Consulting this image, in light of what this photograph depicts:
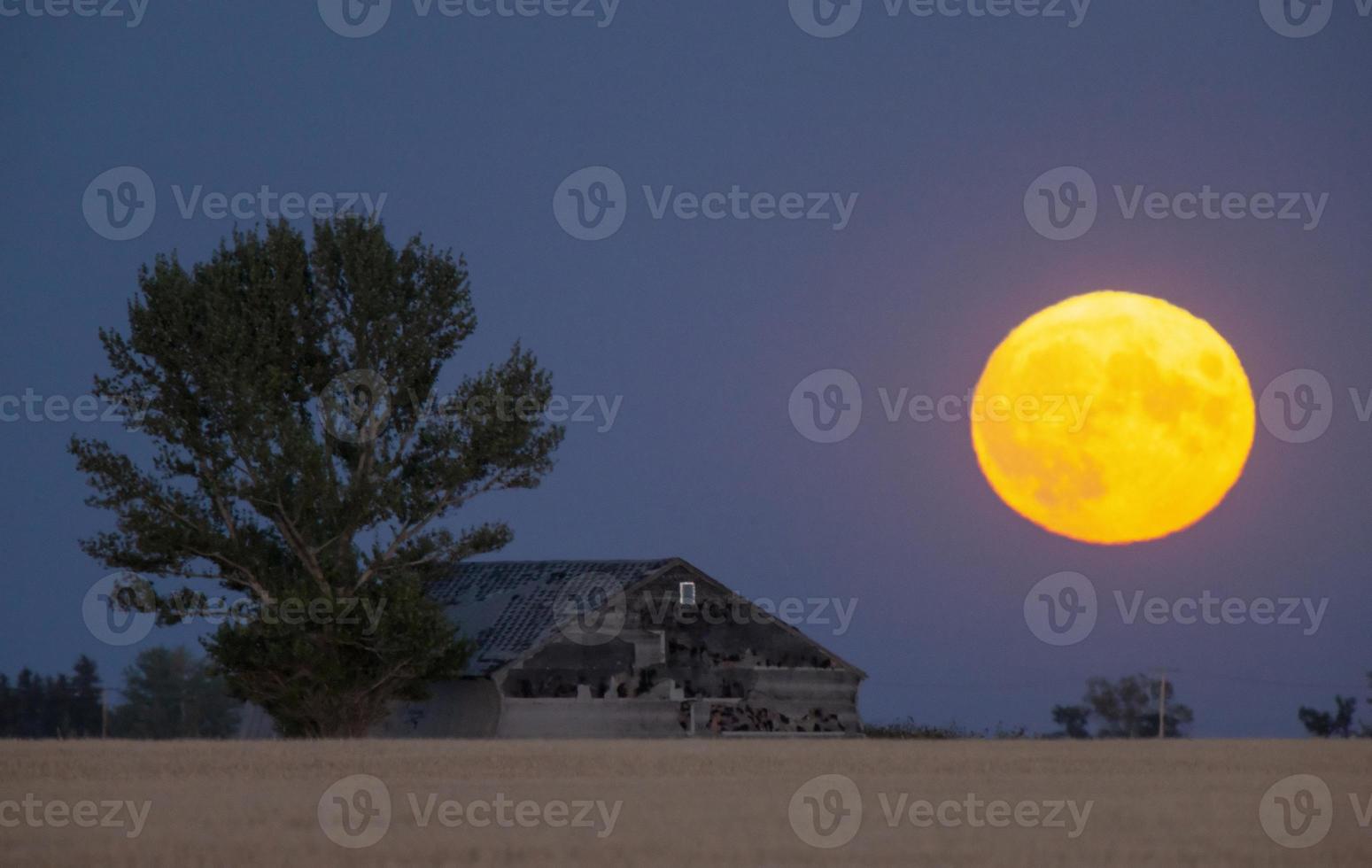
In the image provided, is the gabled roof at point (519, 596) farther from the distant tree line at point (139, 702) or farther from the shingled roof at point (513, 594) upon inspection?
the distant tree line at point (139, 702)

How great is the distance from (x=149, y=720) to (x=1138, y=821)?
109952mm

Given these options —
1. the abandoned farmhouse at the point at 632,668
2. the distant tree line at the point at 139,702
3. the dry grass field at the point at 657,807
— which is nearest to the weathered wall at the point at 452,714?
the abandoned farmhouse at the point at 632,668

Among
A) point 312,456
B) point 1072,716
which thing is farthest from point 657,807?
point 1072,716

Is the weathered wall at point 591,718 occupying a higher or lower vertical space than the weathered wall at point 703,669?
lower

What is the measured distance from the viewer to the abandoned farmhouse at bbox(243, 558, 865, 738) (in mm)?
48500

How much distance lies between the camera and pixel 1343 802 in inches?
934

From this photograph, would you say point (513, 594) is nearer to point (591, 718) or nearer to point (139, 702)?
point (591, 718)

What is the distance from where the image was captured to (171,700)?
414ft

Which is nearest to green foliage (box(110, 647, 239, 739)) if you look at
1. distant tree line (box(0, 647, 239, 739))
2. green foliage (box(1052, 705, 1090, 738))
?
distant tree line (box(0, 647, 239, 739))

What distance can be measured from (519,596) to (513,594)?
0.41 metres

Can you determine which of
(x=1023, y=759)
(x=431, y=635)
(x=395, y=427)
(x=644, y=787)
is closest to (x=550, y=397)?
(x=395, y=427)

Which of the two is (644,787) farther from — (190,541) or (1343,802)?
(190,541)

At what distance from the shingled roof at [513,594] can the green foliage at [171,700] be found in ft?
223

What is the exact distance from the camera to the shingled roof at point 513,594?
4919cm
